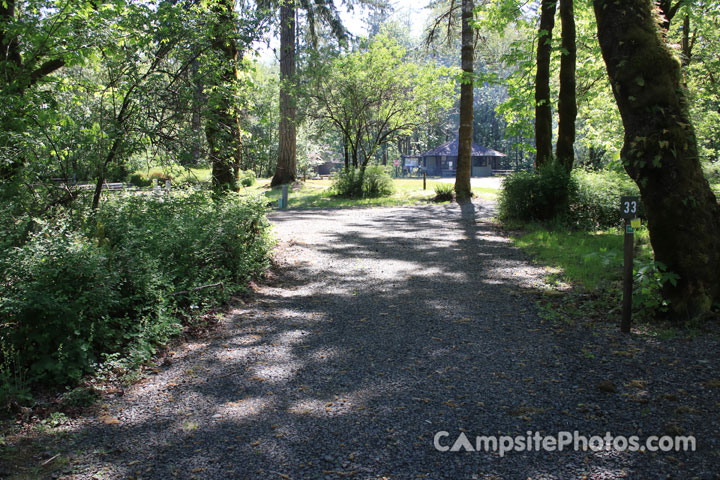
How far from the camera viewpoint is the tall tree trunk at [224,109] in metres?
7.32

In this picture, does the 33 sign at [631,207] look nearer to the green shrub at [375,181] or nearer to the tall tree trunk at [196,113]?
the tall tree trunk at [196,113]

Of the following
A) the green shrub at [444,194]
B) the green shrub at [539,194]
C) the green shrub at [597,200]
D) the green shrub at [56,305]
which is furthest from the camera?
the green shrub at [444,194]

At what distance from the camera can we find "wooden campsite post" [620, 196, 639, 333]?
16.4ft

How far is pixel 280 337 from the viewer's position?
211 inches

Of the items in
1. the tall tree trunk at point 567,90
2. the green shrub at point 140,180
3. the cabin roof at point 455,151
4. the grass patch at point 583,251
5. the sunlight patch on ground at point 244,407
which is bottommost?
the sunlight patch on ground at point 244,407

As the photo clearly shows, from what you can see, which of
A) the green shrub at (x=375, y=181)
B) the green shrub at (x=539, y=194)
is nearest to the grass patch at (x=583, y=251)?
the green shrub at (x=539, y=194)

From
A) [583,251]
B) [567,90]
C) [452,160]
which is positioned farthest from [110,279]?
[452,160]

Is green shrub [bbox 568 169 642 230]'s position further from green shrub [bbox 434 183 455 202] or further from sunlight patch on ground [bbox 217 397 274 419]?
sunlight patch on ground [bbox 217 397 274 419]

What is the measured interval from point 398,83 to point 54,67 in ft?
64.9

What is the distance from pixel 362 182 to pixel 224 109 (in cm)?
1679

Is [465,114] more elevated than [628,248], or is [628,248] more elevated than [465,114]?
[465,114]

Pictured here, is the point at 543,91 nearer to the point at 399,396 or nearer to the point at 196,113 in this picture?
the point at 196,113

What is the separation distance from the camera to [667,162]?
5125mm

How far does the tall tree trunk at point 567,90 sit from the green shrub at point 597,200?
2.74ft
